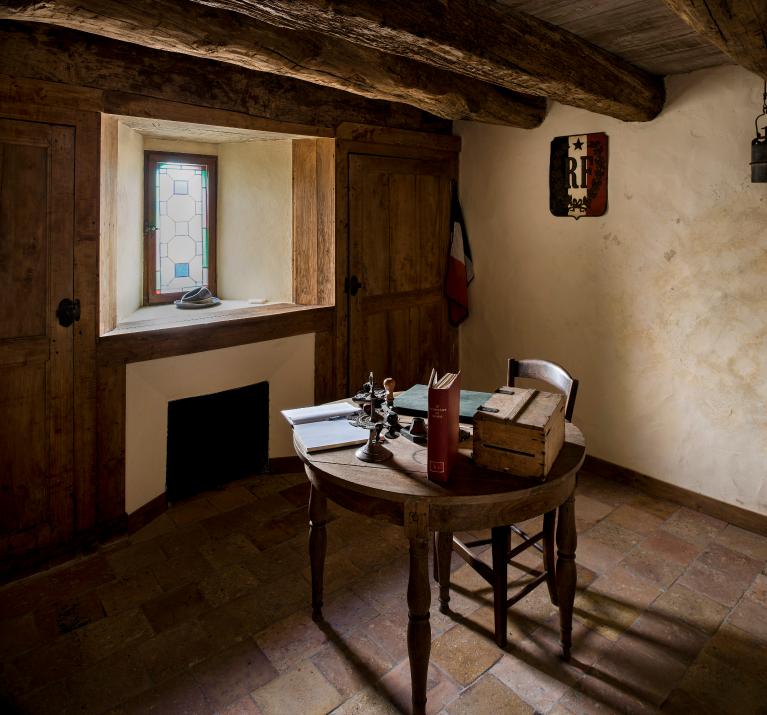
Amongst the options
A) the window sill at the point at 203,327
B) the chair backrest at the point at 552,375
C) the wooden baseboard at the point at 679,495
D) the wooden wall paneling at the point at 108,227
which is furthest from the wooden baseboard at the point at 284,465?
the wooden baseboard at the point at 679,495

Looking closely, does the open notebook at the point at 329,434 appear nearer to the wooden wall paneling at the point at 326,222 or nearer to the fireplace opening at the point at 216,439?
the fireplace opening at the point at 216,439

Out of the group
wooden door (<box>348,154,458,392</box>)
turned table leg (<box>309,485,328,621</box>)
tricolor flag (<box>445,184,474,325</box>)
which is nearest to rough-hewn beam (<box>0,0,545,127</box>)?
wooden door (<box>348,154,458,392</box>)

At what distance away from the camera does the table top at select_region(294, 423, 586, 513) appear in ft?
5.40

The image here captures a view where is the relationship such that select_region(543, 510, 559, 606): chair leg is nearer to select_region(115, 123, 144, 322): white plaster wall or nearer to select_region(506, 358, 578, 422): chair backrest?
select_region(506, 358, 578, 422): chair backrest

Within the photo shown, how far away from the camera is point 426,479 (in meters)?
1.73

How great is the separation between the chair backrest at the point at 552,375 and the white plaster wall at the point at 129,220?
2226mm

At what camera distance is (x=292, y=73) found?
2400 mm

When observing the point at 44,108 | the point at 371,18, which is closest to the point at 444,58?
the point at 371,18

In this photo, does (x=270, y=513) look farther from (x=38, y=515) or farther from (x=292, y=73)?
(x=292, y=73)

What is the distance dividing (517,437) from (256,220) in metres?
2.78

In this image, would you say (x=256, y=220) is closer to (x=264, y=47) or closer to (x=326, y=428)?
(x=264, y=47)

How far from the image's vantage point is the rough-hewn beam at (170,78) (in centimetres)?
236

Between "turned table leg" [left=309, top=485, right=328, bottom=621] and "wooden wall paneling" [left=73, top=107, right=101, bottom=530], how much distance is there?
1.28 metres

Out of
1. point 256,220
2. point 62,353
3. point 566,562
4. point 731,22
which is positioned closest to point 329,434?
point 566,562
